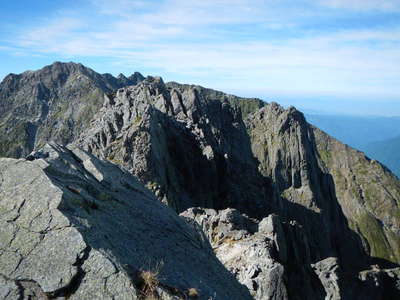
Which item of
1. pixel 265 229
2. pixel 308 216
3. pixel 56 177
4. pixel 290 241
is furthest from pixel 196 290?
pixel 308 216

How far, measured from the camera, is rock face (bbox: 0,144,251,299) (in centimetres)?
1272

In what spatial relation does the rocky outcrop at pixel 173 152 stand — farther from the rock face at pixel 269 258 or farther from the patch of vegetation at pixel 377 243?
the patch of vegetation at pixel 377 243

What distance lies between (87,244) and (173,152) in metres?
59.5

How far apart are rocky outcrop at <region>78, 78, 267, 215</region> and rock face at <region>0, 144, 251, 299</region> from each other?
34343 millimetres

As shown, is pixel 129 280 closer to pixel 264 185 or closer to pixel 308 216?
pixel 264 185

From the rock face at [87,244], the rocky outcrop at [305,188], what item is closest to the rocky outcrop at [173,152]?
the rocky outcrop at [305,188]

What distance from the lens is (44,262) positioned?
13.2 m

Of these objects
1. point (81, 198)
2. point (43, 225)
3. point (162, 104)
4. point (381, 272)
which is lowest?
point (381, 272)

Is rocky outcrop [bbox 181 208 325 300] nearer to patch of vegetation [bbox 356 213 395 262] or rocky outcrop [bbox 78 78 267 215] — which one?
rocky outcrop [bbox 78 78 267 215]

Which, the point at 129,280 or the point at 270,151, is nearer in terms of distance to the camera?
the point at 129,280

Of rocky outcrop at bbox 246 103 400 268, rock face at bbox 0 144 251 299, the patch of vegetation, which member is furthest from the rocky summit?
the patch of vegetation

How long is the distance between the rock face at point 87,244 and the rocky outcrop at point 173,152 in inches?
1352

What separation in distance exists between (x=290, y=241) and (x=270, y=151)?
121 meters

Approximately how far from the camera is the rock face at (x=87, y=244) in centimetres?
1272
